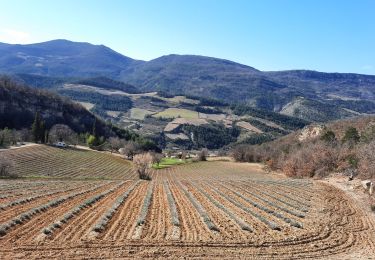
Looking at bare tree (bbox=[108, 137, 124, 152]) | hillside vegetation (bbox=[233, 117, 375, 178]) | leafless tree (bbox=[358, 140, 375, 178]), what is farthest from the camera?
bare tree (bbox=[108, 137, 124, 152])

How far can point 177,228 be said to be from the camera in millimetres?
22406

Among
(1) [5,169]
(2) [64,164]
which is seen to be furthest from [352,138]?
(2) [64,164]

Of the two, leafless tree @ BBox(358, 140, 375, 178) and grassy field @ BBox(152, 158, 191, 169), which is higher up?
leafless tree @ BBox(358, 140, 375, 178)

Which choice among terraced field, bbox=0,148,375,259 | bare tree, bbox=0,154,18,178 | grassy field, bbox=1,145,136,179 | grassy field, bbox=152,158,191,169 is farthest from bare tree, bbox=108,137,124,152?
terraced field, bbox=0,148,375,259

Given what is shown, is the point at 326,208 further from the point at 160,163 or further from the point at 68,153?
the point at 160,163

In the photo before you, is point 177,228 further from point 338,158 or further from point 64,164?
point 64,164

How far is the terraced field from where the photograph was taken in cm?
1822

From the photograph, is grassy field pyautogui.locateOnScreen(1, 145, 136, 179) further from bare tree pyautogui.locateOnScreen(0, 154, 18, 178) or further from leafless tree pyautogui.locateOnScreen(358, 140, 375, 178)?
leafless tree pyautogui.locateOnScreen(358, 140, 375, 178)

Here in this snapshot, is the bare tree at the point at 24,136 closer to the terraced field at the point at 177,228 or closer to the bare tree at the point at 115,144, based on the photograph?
the bare tree at the point at 115,144

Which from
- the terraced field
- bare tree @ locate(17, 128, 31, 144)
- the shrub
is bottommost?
bare tree @ locate(17, 128, 31, 144)

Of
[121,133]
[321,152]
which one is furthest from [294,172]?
[121,133]

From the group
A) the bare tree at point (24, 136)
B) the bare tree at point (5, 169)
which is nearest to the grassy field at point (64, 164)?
the bare tree at point (5, 169)

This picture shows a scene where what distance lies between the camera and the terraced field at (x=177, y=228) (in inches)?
717

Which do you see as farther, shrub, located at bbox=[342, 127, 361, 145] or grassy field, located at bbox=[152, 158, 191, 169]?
grassy field, located at bbox=[152, 158, 191, 169]
